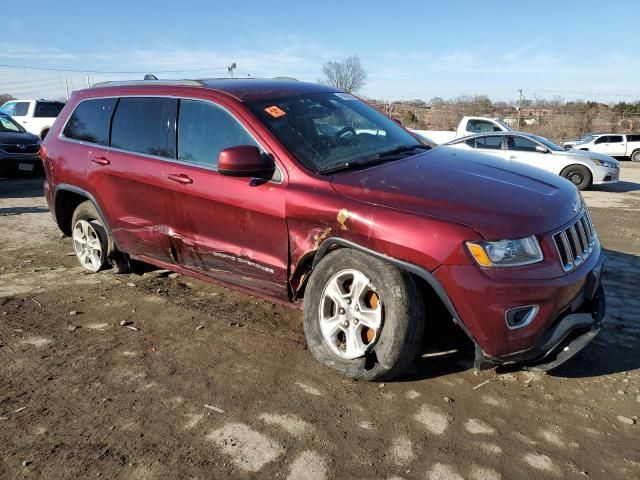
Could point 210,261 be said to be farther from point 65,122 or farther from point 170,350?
point 65,122

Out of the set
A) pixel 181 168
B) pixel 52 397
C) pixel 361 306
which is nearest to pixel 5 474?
pixel 52 397

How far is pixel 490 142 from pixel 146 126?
36.1 feet

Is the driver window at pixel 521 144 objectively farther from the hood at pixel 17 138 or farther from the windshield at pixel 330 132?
the hood at pixel 17 138

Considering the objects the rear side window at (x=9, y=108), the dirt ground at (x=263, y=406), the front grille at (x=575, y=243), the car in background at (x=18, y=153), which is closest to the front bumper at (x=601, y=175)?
the dirt ground at (x=263, y=406)

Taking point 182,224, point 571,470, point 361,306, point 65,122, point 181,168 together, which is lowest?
point 571,470

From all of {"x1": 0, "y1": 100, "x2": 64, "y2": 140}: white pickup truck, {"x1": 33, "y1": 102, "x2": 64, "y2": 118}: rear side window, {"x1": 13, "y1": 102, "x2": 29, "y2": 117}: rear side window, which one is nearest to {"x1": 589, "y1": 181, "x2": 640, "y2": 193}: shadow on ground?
{"x1": 0, "y1": 100, "x2": 64, "y2": 140}: white pickup truck

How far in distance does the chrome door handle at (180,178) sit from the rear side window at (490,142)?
11123 millimetres

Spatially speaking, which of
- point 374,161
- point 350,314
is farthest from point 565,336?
point 374,161

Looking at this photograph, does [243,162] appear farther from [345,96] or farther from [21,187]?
[21,187]

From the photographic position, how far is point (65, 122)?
5.39m

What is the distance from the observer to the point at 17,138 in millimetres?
12984

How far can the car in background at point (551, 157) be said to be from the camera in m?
13.4

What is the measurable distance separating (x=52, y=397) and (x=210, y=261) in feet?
4.56

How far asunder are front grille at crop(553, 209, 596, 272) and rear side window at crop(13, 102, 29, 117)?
19923 mm
